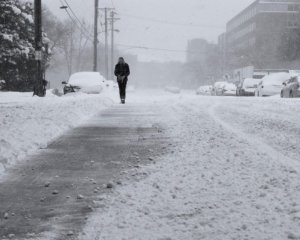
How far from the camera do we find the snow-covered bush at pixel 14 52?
3665 centimetres

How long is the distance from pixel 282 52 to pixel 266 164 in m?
60.6

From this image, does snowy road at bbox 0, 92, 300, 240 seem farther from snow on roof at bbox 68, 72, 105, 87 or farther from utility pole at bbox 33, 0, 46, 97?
snow on roof at bbox 68, 72, 105, 87

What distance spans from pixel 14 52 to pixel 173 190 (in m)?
35.0

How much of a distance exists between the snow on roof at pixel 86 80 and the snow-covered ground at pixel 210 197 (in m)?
16.7

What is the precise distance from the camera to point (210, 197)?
156 inches

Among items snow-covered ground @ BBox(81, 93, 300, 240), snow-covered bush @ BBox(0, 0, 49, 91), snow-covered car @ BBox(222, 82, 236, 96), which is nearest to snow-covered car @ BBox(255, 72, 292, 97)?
snow-covered car @ BBox(222, 82, 236, 96)

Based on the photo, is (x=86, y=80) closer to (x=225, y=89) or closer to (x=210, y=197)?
(x=225, y=89)

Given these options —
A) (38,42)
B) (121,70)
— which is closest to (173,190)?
(121,70)

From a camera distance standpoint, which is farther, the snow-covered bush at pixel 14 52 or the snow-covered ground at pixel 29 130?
the snow-covered bush at pixel 14 52

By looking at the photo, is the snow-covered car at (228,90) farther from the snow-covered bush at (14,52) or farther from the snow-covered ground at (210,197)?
the snow-covered ground at (210,197)

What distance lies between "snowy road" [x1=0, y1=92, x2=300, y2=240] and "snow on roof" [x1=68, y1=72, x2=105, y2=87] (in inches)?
617

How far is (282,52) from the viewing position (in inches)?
2486

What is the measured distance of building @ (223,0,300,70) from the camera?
64.9m

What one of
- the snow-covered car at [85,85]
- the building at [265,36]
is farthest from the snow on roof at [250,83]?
the building at [265,36]
